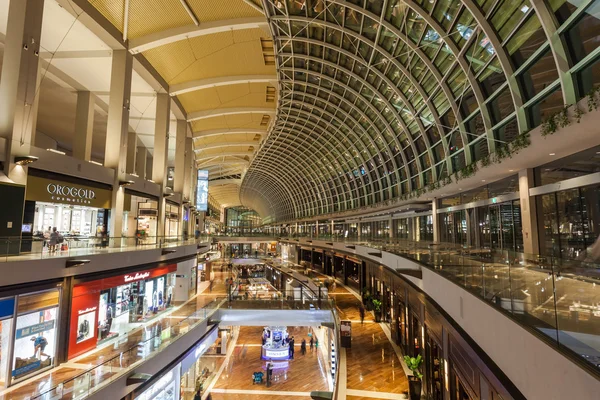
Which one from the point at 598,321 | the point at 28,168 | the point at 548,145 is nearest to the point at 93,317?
the point at 28,168

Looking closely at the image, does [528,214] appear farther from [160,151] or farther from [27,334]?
[160,151]

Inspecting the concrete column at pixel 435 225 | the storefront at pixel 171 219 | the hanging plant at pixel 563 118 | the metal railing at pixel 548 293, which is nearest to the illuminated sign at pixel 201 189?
the storefront at pixel 171 219

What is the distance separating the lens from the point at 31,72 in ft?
35.8

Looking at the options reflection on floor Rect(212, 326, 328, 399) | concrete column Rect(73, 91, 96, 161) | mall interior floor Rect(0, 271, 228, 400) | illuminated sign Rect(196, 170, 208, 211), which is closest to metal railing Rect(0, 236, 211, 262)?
mall interior floor Rect(0, 271, 228, 400)

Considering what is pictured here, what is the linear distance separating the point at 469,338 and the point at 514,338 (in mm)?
2199

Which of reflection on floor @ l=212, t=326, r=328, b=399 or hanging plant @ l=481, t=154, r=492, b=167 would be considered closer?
hanging plant @ l=481, t=154, r=492, b=167

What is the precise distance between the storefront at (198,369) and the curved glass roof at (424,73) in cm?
1529

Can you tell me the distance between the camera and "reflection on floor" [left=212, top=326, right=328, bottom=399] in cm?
1855

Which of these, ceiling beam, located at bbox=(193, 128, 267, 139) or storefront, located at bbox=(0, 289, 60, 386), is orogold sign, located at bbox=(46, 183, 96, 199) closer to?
storefront, located at bbox=(0, 289, 60, 386)

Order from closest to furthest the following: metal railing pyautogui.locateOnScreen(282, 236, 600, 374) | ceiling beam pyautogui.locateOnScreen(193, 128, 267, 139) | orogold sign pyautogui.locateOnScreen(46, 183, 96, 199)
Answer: metal railing pyautogui.locateOnScreen(282, 236, 600, 374), orogold sign pyautogui.locateOnScreen(46, 183, 96, 199), ceiling beam pyautogui.locateOnScreen(193, 128, 267, 139)

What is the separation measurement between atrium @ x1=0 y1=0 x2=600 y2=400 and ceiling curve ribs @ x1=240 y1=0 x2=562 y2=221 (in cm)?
12

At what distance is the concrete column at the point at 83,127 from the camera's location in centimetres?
1706

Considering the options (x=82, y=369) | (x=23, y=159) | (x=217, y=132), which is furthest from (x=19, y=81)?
(x=217, y=132)

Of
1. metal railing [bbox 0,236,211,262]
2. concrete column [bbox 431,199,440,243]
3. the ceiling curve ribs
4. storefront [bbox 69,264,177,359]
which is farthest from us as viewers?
concrete column [bbox 431,199,440,243]
